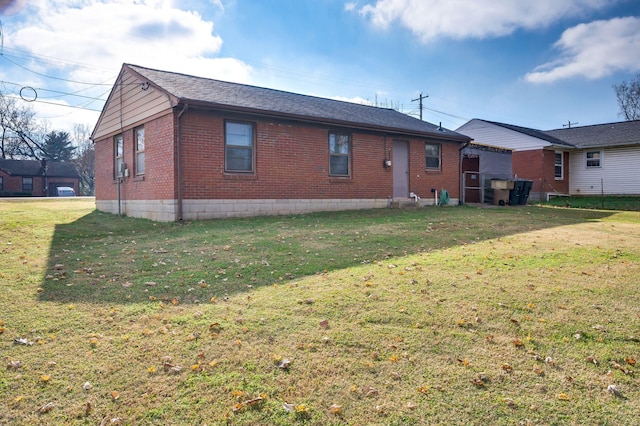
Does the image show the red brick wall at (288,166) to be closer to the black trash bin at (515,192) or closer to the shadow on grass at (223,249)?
the shadow on grass at (223,249)

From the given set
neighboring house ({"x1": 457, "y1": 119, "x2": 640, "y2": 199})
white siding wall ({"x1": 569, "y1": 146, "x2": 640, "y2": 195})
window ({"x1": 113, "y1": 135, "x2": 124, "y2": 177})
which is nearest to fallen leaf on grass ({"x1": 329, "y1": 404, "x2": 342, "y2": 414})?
window ({"x1": 113, "y1": 135, "x2": 124, "y2": 177})

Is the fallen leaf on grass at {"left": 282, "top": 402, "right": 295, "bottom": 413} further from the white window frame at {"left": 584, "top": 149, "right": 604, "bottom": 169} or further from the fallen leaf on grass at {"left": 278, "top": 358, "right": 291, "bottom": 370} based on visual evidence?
the white window frame at {"left": 584, "top": 149, "right": 604, "bottom": 169}

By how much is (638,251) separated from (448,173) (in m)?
10.5

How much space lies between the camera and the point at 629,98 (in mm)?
38938

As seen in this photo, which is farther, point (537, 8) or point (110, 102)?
point (110, 102)

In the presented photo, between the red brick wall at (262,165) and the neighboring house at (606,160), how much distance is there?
13.6 metres

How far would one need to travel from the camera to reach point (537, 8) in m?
11.7

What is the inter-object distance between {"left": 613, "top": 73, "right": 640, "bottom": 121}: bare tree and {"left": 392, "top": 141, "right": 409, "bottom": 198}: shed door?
35716 mm

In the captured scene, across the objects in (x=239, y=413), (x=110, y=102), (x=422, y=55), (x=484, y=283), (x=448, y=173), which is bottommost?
(x=239, y=413)

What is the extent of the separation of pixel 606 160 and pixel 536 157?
13.3 ft

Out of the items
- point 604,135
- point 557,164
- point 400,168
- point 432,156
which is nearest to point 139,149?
point 400,168

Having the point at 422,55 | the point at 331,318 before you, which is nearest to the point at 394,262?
the point at 331,318

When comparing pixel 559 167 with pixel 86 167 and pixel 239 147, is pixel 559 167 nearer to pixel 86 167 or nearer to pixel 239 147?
pixel 239 147

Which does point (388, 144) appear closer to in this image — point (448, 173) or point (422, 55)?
point (448, 173)
